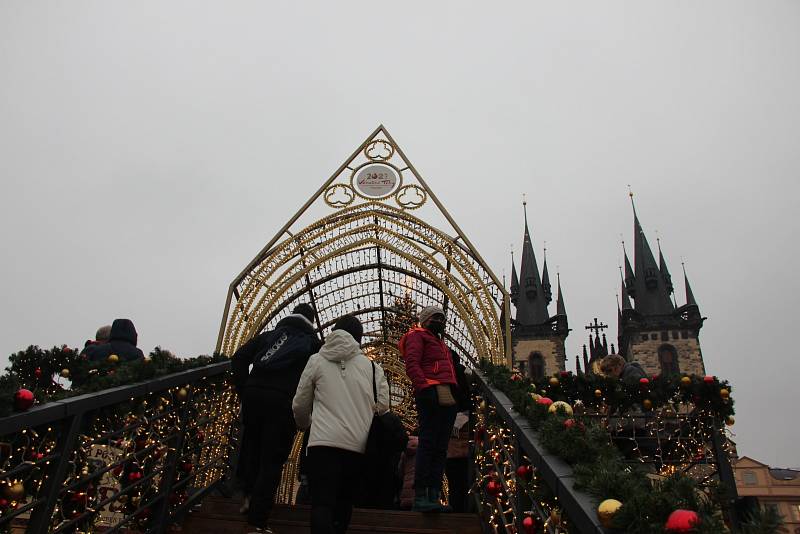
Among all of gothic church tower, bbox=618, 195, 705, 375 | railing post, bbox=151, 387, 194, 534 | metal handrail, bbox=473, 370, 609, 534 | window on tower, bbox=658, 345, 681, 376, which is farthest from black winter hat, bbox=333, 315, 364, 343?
window on tower, bbox=658, 345, 681, 376

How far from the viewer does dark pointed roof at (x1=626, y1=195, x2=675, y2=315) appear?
1722 inches

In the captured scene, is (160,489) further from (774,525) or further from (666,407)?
(666,407)

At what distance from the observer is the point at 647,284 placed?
45031 mm

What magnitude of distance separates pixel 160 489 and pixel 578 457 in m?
2.74

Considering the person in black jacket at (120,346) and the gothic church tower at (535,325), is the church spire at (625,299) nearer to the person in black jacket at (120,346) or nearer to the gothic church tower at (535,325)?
the gothic church tower at (535,325)

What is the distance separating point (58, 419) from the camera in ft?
8.46

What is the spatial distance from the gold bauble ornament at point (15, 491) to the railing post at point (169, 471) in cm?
129

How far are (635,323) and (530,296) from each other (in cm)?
814

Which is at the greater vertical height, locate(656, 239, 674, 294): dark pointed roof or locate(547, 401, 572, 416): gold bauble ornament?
locate(656, 239, 674, 294): dark pointed roof

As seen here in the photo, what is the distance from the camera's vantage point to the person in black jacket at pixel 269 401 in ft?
11.8

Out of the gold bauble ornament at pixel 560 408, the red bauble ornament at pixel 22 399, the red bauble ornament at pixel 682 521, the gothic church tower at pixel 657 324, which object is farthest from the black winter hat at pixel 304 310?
the gothic church tower at pixel 657 324

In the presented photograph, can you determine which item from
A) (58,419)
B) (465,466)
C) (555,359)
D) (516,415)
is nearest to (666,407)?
(465,466)

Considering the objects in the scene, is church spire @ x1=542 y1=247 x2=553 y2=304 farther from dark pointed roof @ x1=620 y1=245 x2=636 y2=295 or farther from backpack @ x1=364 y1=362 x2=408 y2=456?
backpack @ x1=364 y1=362 x2=408 y2=456

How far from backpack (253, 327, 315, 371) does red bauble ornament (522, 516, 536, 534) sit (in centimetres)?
185
